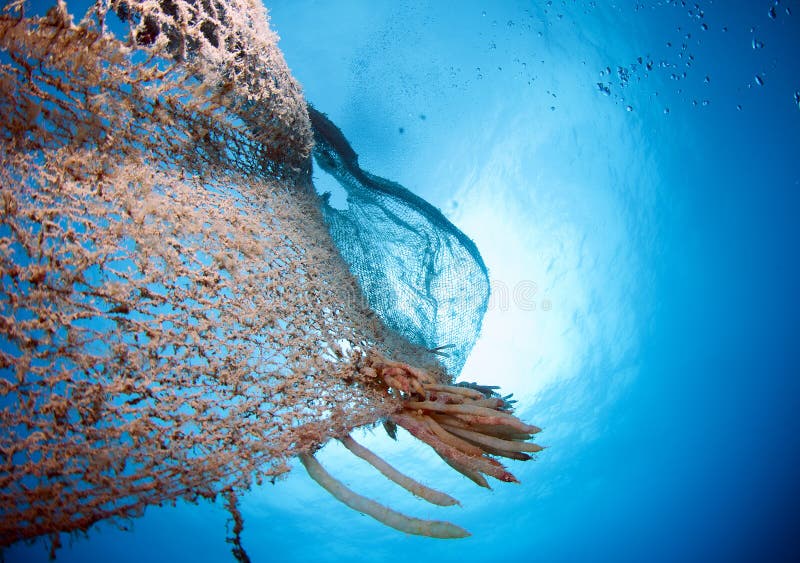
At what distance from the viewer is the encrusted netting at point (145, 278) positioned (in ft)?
4.74

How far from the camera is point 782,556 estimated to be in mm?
27578

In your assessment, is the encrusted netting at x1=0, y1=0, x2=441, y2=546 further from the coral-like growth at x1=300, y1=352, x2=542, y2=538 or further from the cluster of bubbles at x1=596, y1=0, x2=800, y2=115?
the cluster of bubbles at x1=596, y1=0, x2=800, y2=115

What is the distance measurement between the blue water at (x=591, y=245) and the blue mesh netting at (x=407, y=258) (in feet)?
11.1

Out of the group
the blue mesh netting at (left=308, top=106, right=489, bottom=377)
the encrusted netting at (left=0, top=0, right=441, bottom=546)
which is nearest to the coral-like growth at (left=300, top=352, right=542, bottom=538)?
the encrusted netting at (left=0, top=0, right=441, bottom=546)

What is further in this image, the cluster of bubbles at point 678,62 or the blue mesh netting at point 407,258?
the cluster of bubbles at point 678,62

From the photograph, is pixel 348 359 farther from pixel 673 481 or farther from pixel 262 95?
pixel 673 481

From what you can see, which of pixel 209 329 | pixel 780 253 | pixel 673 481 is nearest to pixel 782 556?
pixel 673 481

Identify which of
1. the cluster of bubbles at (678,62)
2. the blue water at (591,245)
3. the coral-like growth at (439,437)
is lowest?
the coral-like growth at (439,437)

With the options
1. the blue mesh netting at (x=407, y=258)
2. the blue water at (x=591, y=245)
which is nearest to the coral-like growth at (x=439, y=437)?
the blue mesh netting at (x=407, y=258)

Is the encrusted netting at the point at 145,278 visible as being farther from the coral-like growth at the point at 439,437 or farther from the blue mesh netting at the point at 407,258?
the blue mesh netting at the point at 407,258

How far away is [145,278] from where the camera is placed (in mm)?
1663

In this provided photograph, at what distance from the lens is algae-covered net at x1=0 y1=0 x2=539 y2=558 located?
145 cm

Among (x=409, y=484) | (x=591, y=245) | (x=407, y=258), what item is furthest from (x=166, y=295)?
(x=591, y=245)

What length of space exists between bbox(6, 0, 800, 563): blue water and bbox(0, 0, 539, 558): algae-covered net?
4252 millimetres
